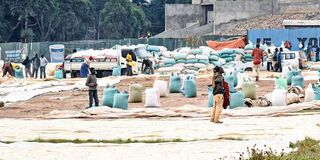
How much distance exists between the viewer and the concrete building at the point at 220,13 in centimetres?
7794

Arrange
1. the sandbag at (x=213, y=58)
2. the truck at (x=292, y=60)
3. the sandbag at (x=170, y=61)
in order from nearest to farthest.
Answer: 1. the truck at (x=292, y=60)
2. the sandbag at (x=170, y=61)
3. the sandbag at (x=213, y=58)

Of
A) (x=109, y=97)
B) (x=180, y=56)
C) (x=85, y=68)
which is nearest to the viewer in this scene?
(x=109, y=97)

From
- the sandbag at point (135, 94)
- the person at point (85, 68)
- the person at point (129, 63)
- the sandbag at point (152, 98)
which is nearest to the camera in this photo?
the sandbag at point (152, 98)

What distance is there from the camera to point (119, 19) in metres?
92.2

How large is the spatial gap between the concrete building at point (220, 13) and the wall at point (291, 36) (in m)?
16.3

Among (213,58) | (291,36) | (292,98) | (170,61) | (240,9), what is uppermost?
(240,9)

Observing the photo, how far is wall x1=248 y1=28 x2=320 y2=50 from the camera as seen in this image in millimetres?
57656

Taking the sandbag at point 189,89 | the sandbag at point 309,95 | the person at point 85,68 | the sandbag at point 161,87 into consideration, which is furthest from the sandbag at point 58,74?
the sandbag at point 309,95

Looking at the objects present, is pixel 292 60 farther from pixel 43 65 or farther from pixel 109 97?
pixel 109 97

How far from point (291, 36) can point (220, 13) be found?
21.5 m

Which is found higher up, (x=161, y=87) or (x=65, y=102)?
(x=161, y=87)

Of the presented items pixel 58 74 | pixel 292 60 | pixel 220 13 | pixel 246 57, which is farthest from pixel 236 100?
pixel 220 13

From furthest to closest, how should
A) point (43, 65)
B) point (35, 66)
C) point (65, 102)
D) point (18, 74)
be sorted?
point (35, 66) → point (43, 65) → point (18, 74) → point (65, 102)

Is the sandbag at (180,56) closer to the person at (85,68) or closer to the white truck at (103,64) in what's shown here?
the white truck at (103,64)
